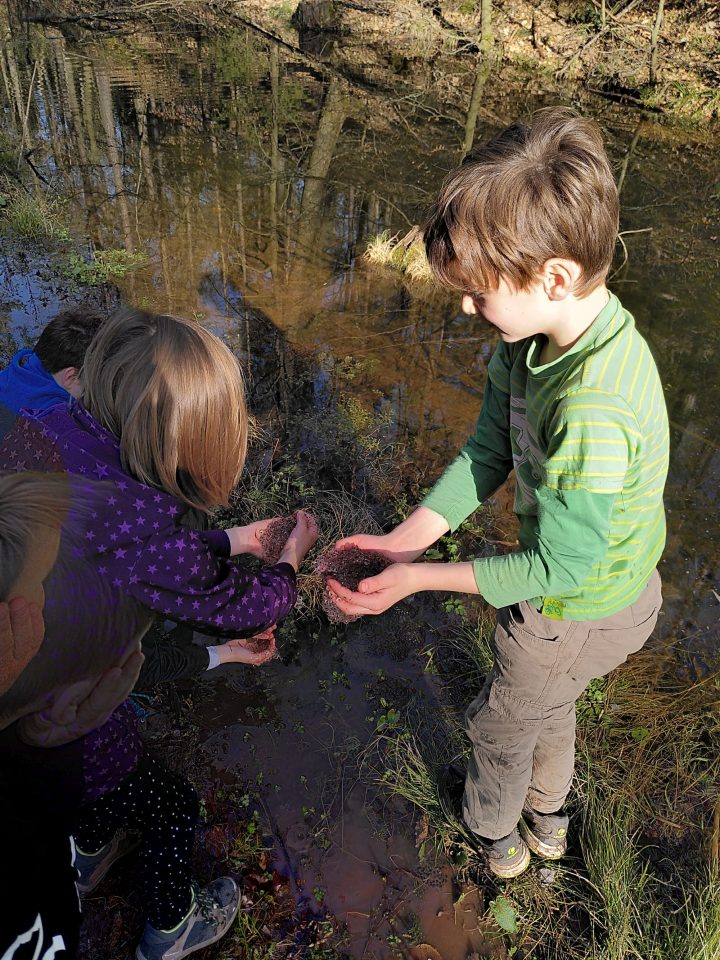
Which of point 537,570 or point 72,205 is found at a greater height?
point 537,570

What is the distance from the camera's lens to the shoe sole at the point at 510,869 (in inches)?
94.6

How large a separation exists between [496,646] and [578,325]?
3.20ft

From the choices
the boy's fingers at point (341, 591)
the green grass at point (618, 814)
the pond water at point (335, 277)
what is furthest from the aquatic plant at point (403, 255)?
the boy's fingers at point (341, 591)

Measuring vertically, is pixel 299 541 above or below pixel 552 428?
below

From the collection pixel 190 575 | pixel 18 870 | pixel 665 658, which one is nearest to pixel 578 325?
pixel 190 575

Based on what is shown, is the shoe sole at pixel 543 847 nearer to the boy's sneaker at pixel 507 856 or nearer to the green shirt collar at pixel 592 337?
the boy's sneaker at pixel 507 856

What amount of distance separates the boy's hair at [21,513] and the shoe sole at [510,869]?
77.9 inches

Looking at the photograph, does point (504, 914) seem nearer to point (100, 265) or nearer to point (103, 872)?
point (103, 872)

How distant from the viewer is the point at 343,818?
2.64 m

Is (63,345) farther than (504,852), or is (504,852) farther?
(63,345)

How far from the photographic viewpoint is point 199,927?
86.2 inches

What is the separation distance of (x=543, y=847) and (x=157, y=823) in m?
1.39

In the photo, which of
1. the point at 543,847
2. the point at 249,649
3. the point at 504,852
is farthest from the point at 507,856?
the point at 249,649

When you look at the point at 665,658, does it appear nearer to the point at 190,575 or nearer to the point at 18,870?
the point at 190,575
